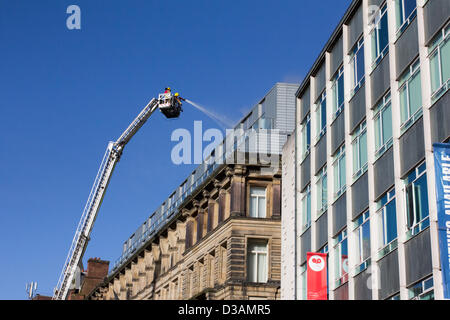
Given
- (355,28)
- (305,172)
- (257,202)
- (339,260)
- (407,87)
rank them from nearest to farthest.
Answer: (407,87)
(339,260)
(355,28)
(305,172)
(257,202)

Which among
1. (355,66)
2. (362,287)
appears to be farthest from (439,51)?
(362,287)

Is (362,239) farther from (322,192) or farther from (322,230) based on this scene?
(322,192)

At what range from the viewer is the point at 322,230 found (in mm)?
37531

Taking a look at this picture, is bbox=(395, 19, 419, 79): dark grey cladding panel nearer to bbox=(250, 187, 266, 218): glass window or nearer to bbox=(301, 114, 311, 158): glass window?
bbox=(301, 114, 311, 158): glass window

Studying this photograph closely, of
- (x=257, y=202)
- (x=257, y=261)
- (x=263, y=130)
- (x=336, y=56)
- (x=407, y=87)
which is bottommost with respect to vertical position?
(x=257, y=261)

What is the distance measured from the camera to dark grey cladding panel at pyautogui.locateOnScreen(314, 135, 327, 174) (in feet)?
126

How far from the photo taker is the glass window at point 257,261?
5156cm

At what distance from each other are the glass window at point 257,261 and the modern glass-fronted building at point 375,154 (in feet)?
27.3

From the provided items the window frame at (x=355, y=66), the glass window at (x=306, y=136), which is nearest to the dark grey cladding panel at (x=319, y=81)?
the glass window at (x=306, y=136)

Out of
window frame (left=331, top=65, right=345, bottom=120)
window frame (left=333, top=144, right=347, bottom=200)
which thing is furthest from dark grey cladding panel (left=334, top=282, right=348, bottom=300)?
window frame (left=331, top=65, right=345, bottom=120)

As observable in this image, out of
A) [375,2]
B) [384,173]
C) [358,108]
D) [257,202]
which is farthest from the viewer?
[257,202]

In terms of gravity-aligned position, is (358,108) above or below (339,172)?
above

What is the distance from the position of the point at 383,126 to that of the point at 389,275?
19.8 feet
